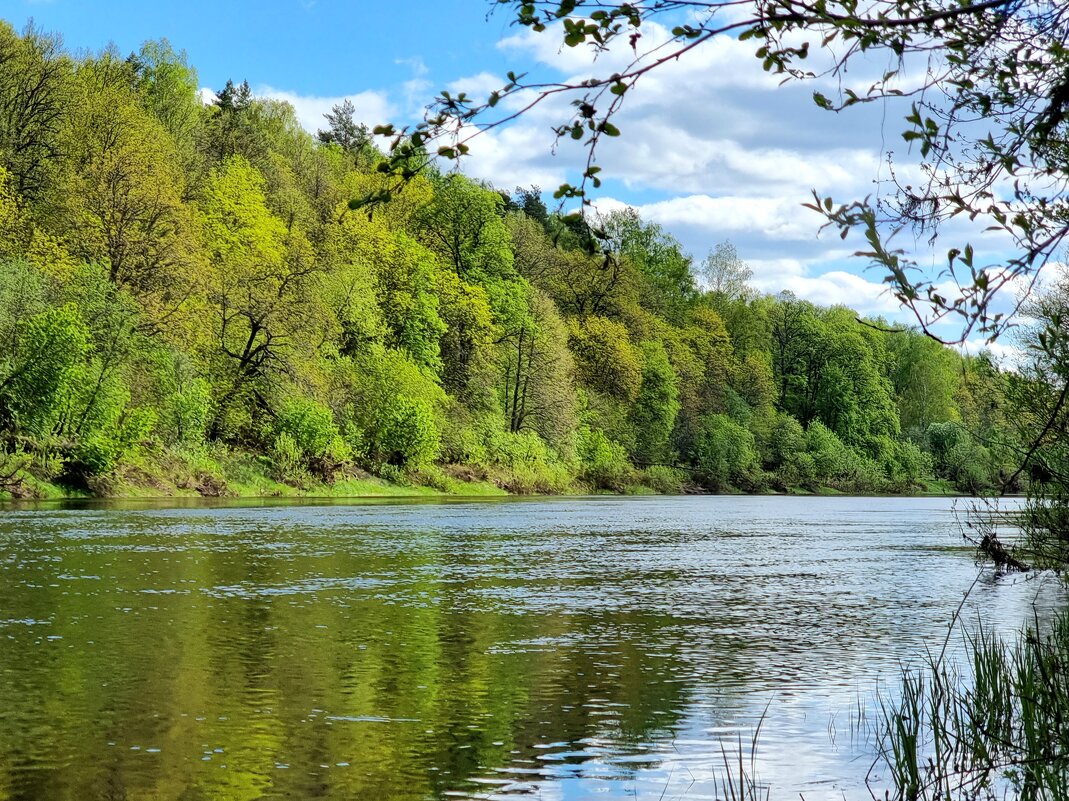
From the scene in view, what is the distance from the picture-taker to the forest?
48219 mm

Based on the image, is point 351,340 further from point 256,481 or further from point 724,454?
point 724,454

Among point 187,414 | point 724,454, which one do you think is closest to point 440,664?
point 187,414

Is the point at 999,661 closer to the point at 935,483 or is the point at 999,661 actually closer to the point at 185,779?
the point at 185,779

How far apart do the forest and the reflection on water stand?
433 cm

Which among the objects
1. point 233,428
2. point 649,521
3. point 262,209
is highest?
point 262,209

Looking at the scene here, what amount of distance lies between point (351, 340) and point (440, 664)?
6000 centimetres

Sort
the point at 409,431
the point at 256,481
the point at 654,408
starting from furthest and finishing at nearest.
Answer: the point at 654,408, the point at 409,431, the point at 256,481

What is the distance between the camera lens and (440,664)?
43.0ft

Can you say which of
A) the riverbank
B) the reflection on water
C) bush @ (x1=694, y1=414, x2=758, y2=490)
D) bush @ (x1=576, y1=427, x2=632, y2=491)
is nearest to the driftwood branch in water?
the reflection on water

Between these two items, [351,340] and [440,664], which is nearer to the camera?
[440,664]

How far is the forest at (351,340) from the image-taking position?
4822 cm

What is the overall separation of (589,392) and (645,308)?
20786 mm

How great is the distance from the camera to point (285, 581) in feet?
69.8

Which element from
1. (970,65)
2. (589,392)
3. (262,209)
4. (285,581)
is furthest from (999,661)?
(589,392)
